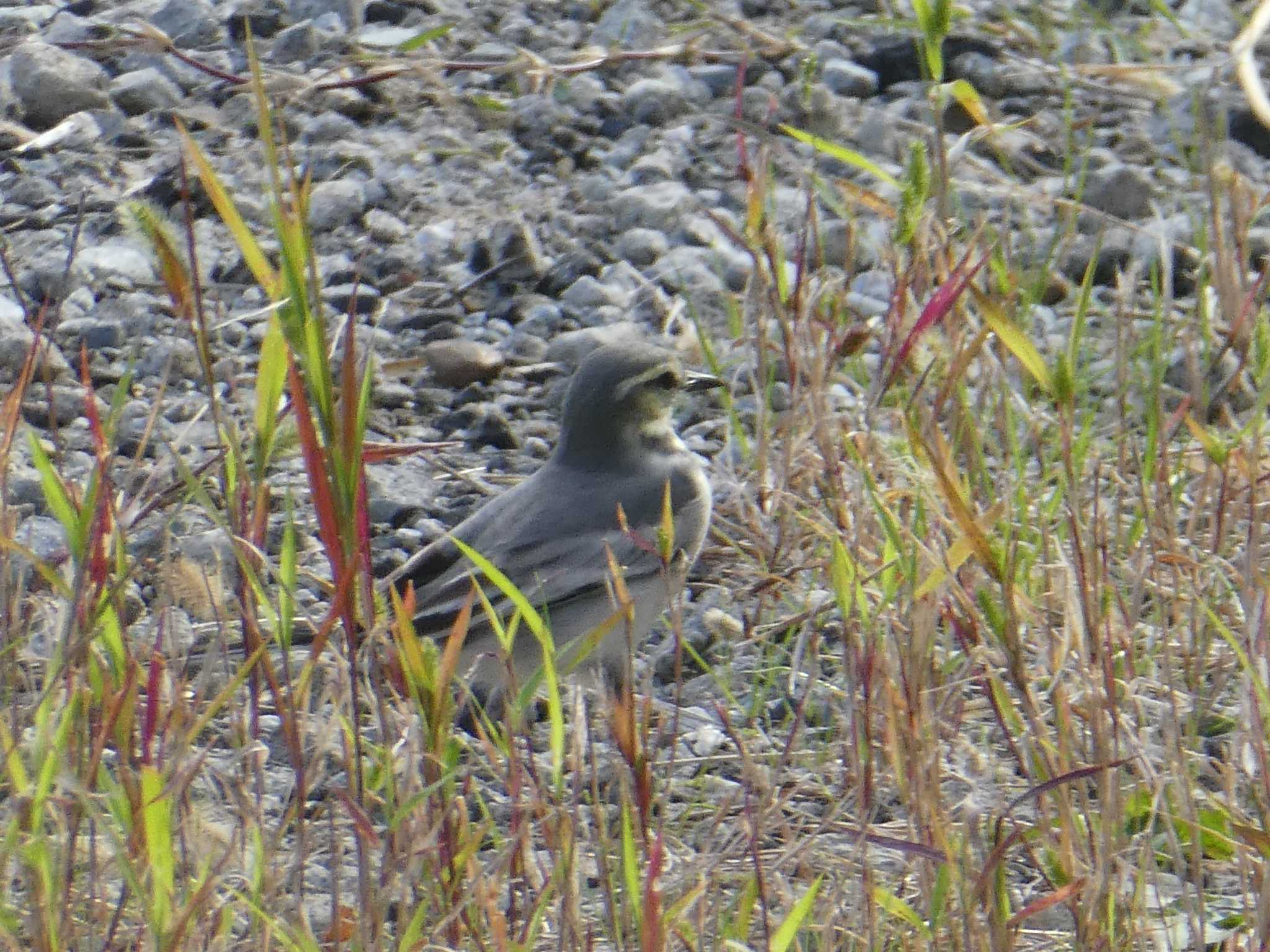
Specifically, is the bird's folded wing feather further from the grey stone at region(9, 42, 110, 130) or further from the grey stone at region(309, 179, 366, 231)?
the grey stone at region(9, 42, 110, 130)

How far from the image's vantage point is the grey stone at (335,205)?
6.35 metres

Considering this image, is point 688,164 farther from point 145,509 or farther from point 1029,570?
point 145,509

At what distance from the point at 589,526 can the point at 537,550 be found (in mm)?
198

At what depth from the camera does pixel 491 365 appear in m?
5.82

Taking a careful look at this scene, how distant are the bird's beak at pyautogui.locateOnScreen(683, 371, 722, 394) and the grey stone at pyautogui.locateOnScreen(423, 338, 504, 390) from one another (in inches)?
29.0

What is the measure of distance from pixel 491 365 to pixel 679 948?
2998mm

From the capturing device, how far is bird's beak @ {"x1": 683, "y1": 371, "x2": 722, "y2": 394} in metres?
5.32

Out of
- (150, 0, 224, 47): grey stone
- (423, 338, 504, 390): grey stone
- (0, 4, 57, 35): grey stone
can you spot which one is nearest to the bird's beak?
(423, 338, 504, 390): grey stone

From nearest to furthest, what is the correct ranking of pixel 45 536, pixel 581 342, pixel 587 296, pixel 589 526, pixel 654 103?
pixel 45 536, pixel 589 526, pixel 581 342, pixel 587 296, pixel 654 103

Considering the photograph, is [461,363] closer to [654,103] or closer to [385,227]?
[385,227]

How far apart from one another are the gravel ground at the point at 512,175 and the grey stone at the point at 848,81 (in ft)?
0.04

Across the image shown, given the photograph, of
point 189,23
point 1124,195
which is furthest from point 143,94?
point 1124,195

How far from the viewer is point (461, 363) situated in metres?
5.78

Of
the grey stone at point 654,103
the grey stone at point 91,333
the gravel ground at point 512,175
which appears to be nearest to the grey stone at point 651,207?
the gravel ground at point 512,175
